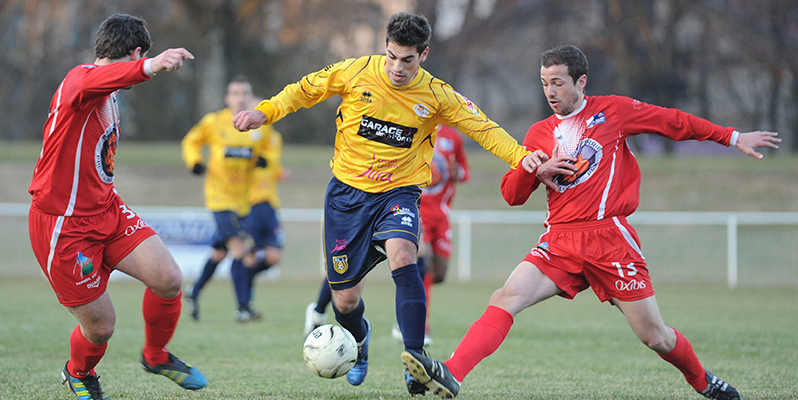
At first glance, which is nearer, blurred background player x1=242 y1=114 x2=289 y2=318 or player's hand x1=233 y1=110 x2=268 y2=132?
player's hand x1=233 y1=110 x2=268 y2=132

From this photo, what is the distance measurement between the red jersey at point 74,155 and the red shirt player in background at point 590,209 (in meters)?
2.15

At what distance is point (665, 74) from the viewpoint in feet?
75.0

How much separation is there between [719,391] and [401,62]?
101 inches

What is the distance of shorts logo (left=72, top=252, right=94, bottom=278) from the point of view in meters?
4.07

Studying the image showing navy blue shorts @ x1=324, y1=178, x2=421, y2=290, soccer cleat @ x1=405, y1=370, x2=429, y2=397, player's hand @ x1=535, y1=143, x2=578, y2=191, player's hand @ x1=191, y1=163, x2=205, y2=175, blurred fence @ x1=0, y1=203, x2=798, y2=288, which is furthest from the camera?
blurred fence @ x1=0, y1=203, x2=798, y2=288

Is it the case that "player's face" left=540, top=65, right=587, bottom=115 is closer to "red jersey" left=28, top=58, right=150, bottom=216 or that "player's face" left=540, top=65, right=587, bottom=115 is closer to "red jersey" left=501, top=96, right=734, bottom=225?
"red jersey" left=501, top=96, right=734, bottom=225

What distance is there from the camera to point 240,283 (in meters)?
8.79

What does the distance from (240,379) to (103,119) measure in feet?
6.23

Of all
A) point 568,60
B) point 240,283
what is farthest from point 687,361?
point 240,283

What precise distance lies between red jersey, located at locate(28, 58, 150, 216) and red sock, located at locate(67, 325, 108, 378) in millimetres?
723

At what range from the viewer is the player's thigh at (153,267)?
430cm

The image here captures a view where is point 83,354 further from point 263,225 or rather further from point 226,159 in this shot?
point 263,225

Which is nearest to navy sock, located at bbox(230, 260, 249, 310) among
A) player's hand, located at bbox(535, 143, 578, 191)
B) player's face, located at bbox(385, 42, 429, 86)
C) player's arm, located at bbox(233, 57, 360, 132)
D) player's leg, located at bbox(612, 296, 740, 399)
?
player's arm, located at bbox(233, 57, 360, 132)

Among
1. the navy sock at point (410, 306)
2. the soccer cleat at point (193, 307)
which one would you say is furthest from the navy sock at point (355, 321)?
the soccer cleat at point (193, 307)
